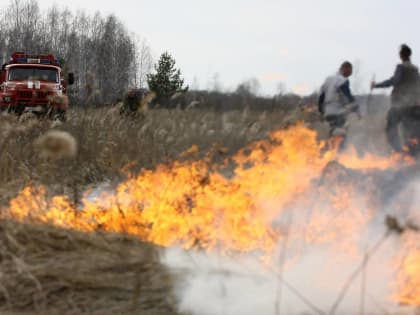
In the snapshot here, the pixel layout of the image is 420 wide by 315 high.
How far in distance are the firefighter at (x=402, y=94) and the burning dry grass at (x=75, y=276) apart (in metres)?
5.15

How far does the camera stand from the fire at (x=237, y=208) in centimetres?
411

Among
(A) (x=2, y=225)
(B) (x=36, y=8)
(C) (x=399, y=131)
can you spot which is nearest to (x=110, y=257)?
(A) (x=2, y=225)

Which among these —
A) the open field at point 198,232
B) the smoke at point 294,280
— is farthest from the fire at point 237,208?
the smoke at point 294,280

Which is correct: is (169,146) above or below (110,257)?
above

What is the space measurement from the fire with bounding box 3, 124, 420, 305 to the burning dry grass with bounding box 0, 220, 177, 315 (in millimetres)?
394

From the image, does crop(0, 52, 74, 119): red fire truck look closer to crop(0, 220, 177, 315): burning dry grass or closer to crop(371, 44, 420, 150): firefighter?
crop(371, 44, 420, 150): firefighter

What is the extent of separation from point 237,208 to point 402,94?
4.56 meters

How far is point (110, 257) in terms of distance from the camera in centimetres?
358

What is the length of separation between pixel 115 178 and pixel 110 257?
342 centimetres

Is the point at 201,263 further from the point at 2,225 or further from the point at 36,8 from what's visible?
the point at 36,8

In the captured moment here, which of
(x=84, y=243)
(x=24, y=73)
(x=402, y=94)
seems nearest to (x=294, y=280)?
(x=84, y=243)

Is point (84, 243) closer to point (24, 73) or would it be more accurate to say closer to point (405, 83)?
point (405, 83)

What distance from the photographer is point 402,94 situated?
7914mm

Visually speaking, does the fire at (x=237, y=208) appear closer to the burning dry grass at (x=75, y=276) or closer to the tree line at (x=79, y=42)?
the burning dry grass at (x=75, y=276)
